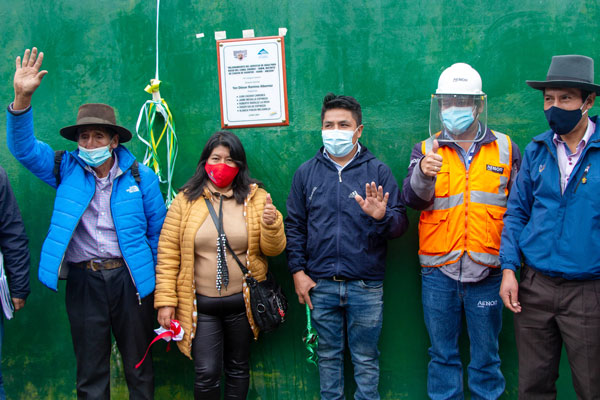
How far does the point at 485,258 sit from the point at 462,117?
0.91m

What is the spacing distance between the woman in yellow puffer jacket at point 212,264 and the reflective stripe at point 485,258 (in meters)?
1.21

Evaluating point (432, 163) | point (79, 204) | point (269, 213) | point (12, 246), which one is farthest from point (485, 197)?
point (12, 246)

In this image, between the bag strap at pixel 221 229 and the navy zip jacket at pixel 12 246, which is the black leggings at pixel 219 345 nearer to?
the bag strap at pixel 221 229

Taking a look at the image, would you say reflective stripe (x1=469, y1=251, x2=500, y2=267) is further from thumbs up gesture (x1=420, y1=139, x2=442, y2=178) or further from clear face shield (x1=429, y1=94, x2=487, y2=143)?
clear face shield (x1=429, y1=94, x2=487, y2=143)

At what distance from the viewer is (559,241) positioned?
8.75 feet

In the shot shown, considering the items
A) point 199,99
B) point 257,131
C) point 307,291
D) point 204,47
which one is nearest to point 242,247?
point 307,291

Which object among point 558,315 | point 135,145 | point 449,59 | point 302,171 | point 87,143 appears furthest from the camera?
point 135,145

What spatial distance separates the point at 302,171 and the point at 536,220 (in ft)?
4.97

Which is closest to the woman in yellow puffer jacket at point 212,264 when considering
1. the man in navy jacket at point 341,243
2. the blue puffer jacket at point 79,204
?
the blue puffer jacket at point 79,204

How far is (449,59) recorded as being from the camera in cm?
366

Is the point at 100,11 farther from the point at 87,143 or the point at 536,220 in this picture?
the point at 536,220

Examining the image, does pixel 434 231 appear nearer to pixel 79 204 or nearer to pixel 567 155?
pixel 567 155

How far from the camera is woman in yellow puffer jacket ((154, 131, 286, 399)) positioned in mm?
3168

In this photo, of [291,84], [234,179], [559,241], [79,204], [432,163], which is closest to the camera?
[559,241]
